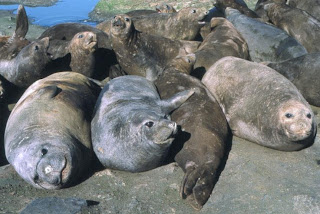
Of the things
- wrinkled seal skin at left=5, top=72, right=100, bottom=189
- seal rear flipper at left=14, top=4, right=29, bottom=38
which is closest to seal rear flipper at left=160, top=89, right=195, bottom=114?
wrinkled seal skin at left=5, top=72, right=100, bottom=189

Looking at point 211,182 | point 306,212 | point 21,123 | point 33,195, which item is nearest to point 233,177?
point 211,182

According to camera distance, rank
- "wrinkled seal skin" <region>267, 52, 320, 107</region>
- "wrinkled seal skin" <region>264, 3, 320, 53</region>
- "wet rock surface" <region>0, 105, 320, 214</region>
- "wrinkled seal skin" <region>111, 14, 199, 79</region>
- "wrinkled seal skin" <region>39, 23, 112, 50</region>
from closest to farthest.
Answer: "wet rock surface" <region>0, 105, 320, 214</region>, "wrinkled seal skin" <region>267, 52, 320, 107</region>, "wrinkled seal skin" <region>111, 14, 199, 79</region>, "wrinkled seal skin" <region>264, 3, 320, 53</region>, "wrinkled seal skin" <region>39, 23, 112, 50</region>

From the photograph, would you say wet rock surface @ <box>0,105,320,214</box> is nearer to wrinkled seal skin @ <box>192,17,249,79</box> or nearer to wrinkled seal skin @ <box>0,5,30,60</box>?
wrinkled seal skin @ <box>192,17,249,79</box>

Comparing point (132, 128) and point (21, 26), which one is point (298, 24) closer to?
point (21, 26)

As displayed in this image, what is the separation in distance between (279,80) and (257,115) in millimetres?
599

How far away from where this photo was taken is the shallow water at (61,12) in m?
12.8

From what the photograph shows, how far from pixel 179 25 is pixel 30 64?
2.74 meters

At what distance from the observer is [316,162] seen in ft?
16.5

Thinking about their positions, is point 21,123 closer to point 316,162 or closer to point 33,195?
point 33,195

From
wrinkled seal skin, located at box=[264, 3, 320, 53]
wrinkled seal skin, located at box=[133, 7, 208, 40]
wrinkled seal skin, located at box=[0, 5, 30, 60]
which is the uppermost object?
wrinkled seal skin, located at box=[0, 5, 30, 60]

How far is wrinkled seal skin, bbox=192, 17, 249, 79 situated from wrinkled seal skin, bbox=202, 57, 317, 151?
465 mm

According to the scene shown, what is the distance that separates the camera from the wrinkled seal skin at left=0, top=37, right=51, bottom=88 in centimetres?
→ 680

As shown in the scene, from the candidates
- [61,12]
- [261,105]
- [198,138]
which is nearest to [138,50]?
[261,105]

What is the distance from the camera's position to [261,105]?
552 centimetres
